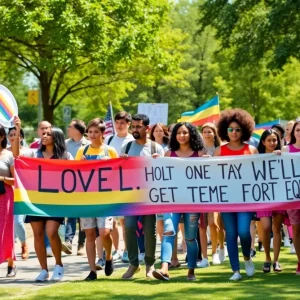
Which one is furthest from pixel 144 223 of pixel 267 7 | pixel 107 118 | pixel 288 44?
pixel 267 7

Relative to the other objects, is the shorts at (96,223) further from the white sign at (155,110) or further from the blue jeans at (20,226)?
the white sign at (155,110)

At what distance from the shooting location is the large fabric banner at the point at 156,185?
10.7m

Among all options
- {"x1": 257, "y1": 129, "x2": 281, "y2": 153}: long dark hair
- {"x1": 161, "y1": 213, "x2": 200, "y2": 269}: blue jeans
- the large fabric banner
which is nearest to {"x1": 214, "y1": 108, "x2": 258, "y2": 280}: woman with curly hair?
the large fabric banner

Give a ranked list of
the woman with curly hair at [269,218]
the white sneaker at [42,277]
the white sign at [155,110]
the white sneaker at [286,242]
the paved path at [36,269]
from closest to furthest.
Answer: the white sneaker at [42,277] → the paved path at [36,269] → the woman with curly hair at [269,218] → the white sneaker at [286,242] → the white sign at [155,110]

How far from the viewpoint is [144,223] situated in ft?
35.6

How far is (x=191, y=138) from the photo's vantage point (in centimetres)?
1074

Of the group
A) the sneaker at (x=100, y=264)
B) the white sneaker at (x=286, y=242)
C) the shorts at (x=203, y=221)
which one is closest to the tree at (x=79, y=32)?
the white sneaker at (x=286, y=242)

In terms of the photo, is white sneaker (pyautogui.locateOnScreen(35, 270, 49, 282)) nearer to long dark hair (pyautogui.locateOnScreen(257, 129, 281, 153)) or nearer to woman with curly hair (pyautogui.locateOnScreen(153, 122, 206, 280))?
woman with curly hair (pyautogui.locateOnScreen(153, 122, 206, 280))

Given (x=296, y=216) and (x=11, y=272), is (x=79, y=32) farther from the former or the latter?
(x=296, y=216)

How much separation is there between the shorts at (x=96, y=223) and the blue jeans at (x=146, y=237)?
0.21m

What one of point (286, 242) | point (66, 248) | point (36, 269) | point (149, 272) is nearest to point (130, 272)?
point (149, 272)

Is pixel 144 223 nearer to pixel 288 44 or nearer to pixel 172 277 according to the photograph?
pixel 172 277

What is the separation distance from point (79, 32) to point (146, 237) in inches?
697

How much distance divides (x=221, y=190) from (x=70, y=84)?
27.1m
